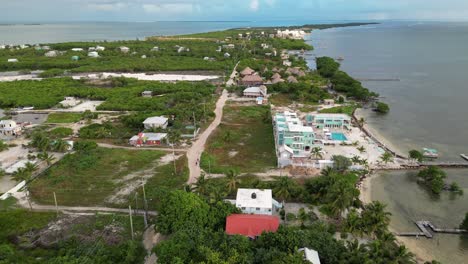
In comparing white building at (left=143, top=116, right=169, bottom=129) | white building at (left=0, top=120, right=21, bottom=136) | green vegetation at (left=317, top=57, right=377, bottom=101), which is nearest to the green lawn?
white building at (left=0, top=120, right=21, bottom=136)

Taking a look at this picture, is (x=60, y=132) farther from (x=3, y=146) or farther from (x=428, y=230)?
(x=428, y=230)

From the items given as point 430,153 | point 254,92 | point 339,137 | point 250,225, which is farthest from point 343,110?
point 250,225

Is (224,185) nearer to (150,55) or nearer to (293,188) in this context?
(293,188)

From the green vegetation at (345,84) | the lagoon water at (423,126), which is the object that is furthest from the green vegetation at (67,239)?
the green vegetation at (345,84)

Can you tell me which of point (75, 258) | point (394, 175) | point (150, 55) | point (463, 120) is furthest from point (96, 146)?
point (150, 55)

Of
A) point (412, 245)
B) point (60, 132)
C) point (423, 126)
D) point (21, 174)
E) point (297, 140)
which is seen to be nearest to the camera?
point (412, 245)

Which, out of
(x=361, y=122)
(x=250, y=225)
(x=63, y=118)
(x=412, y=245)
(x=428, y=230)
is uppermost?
(x=63, y=118)

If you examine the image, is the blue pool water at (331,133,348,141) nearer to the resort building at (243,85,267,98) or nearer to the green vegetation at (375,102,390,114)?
the green vegetation at (375,102,390,114)
